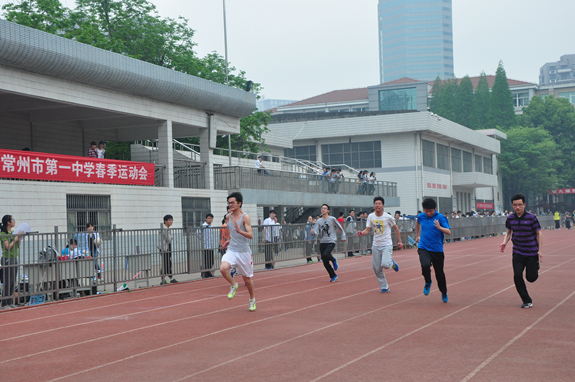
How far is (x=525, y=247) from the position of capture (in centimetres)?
1072

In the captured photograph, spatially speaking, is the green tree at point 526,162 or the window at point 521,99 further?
the window at point 521,99

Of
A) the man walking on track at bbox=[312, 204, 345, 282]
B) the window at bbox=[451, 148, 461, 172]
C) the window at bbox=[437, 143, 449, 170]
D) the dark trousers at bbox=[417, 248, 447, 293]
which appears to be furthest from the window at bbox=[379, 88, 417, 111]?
the dark trousers at bbox=[417, 248, 447, 293]

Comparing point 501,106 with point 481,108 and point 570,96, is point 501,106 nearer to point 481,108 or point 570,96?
point 481,108

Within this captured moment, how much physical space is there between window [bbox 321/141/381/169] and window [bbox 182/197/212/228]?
88.2 ft

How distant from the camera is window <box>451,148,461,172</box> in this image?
201ft

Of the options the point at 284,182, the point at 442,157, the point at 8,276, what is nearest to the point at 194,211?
the point at 284,182

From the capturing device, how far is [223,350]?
789 centimetres

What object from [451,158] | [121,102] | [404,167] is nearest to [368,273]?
[121,102]

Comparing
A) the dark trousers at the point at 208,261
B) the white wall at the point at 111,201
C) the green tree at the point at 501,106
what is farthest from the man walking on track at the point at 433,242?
the green tree at the point at 501,106

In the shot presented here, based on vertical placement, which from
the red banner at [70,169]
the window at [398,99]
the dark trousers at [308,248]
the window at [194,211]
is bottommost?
the dark trousers at [308,248]

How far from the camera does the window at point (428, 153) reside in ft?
178

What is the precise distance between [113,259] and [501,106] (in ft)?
309

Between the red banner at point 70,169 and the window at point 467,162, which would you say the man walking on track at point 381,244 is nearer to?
the red banner at point 70,169

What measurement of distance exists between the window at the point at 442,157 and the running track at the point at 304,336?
43457 mm
